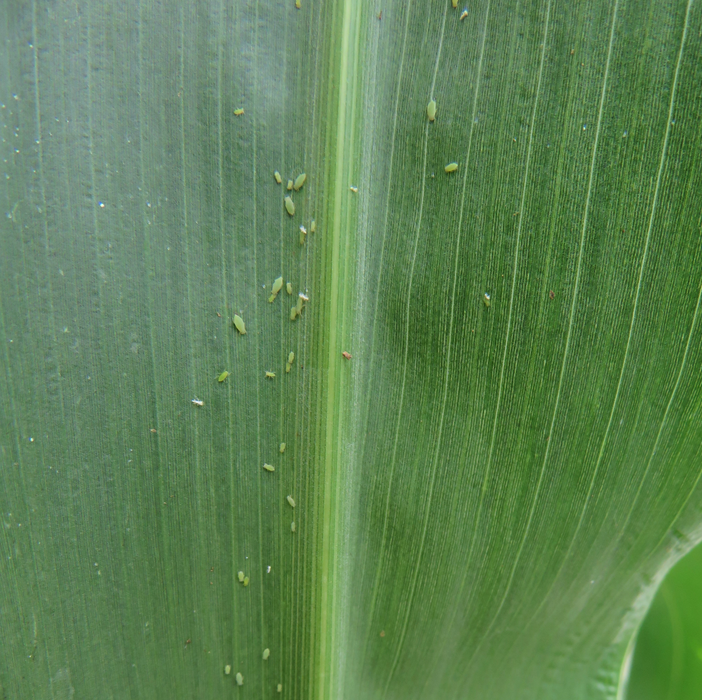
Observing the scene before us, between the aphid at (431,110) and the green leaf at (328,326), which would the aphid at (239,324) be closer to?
the green leaf at (328,326)

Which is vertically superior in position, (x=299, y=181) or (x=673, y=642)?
(x=299, y=181)

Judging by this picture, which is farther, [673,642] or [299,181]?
[673,642]

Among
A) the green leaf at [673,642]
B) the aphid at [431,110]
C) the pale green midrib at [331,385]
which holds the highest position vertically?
the aphid at [431,110]

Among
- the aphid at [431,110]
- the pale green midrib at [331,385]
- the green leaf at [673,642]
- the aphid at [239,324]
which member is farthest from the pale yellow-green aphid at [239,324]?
the green leaf at [673,642]

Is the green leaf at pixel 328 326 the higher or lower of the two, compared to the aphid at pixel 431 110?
lower

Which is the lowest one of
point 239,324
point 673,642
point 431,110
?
point 673,642

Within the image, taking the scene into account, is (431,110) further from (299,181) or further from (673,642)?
(673,642)

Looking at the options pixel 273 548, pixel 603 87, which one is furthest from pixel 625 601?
pixel 603 87

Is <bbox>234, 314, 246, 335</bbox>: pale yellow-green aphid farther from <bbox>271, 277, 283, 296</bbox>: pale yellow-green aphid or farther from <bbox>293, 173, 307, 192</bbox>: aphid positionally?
<bbox>293, 173, 307, 192</bbox>: aphid

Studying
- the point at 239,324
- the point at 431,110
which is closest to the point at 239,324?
the point at 239,324
